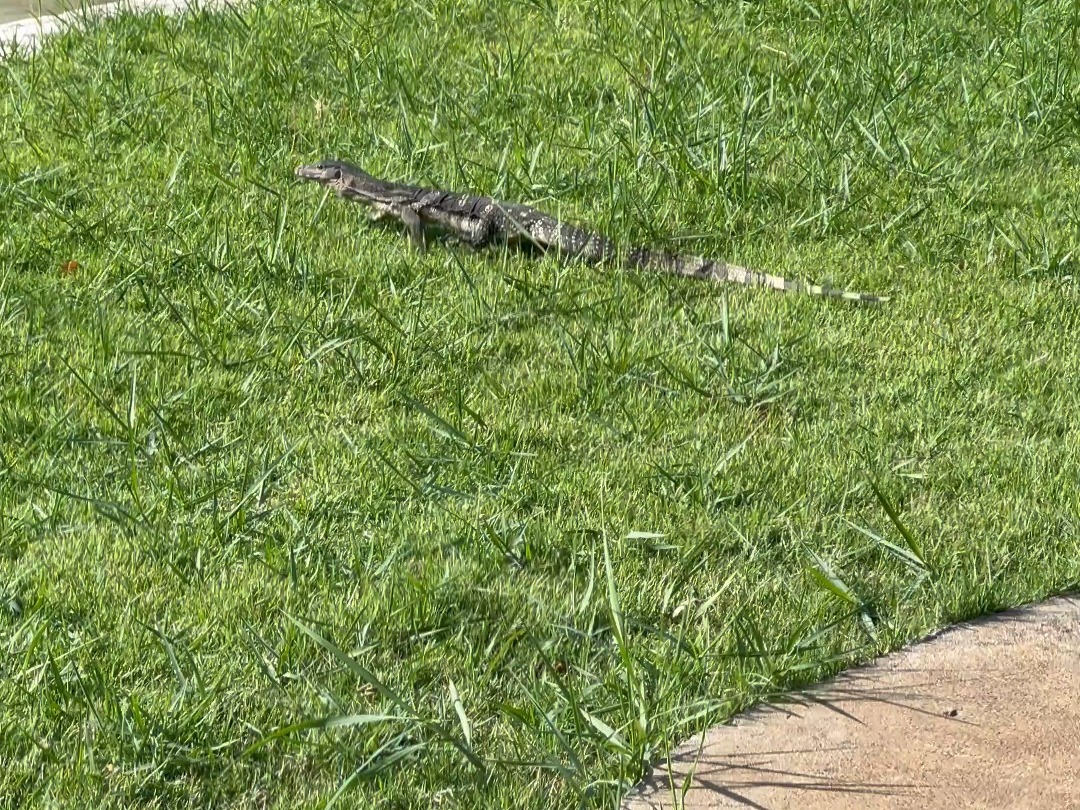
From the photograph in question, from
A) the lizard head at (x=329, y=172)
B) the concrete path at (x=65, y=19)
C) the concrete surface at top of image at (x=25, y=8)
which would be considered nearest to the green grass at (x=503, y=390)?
the lizard head at (x=329, y=172)

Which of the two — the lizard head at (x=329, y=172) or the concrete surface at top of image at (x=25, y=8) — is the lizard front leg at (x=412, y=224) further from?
the concrete surface at top of image at (x=25, y=8)

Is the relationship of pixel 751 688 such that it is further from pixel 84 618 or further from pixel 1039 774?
pixel 84 618

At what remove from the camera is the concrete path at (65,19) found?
660 centimetres

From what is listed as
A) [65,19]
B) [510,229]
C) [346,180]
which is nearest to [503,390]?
[510,229]

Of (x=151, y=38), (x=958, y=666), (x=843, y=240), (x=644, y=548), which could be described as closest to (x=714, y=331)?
(x=843, y=240)

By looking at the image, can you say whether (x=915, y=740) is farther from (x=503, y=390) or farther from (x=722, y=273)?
(x=722, y=273)

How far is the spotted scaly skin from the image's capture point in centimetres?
503

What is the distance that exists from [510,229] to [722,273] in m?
0.74

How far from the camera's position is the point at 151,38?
6.57 m

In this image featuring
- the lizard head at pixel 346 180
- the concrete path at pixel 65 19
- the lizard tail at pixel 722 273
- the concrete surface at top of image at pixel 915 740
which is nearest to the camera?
the concrete surface at top of image at pixel 915 740

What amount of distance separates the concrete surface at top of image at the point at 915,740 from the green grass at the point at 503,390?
9 centimetres

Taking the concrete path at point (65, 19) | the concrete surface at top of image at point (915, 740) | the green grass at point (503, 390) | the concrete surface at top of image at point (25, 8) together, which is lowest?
the concrete surface at top of image at point (915, 740)

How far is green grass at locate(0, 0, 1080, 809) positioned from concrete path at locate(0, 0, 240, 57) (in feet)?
0.66

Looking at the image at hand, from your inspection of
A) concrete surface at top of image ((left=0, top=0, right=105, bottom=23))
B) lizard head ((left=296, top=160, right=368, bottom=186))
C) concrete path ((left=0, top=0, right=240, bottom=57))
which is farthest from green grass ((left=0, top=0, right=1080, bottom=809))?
concrete surface at top of image ((left=0, top=0, right=105, bottom=23))
